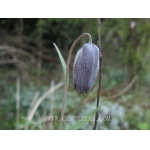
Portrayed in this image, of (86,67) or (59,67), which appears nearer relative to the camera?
(86,67)

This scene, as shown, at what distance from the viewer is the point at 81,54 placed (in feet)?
1.94

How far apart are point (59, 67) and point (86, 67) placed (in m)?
1.23

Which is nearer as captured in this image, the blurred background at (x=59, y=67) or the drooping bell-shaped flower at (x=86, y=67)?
the drooping bell-shaped flower at (x=86, y=67)

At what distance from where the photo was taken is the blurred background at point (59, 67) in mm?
1459

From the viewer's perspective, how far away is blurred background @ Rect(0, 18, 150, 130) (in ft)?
4.79

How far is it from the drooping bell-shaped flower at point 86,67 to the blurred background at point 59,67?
78 centimetres

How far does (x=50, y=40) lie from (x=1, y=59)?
0.34m

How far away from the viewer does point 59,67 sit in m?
1.81

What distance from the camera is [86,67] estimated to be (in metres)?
0.59

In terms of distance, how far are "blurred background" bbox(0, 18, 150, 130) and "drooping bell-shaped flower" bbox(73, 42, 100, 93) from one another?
2.56 feet

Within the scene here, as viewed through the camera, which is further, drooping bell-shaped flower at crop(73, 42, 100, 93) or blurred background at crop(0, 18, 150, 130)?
blurred background at crop(0, 18, 150, 130)

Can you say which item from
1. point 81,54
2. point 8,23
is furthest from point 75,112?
point 81,54

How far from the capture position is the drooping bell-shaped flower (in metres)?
0.59
